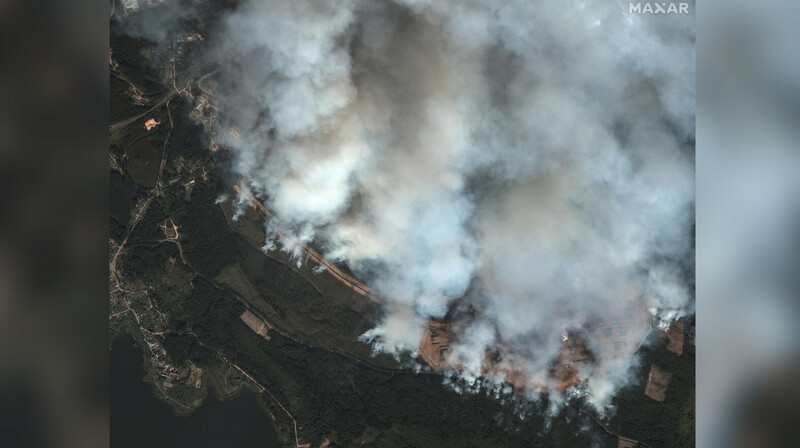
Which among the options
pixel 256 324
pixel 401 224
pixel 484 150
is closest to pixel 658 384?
pixel 484 150

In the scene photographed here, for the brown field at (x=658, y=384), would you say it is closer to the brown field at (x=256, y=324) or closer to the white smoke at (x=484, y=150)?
the white smoke at (x=484, y=150)

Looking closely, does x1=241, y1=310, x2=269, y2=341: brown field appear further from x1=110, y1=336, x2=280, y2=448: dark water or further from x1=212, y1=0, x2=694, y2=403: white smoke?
x1=212, y1=0, x2=694, y2=403: white smoke

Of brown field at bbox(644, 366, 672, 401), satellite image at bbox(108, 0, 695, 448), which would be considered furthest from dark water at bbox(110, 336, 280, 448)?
brown field at bbox(644, 366, 672, 401)

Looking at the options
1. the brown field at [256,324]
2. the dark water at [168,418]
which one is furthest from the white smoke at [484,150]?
the dark water at [168,418]

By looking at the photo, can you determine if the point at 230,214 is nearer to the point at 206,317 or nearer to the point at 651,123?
the point at 206,317

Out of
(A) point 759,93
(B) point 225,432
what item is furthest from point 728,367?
(B) point 225,432

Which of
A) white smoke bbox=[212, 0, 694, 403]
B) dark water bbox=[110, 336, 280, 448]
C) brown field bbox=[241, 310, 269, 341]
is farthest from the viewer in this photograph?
brown field bbox=[241, 310, 269, 341]

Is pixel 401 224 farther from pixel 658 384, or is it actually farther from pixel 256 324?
pixel 658 384
